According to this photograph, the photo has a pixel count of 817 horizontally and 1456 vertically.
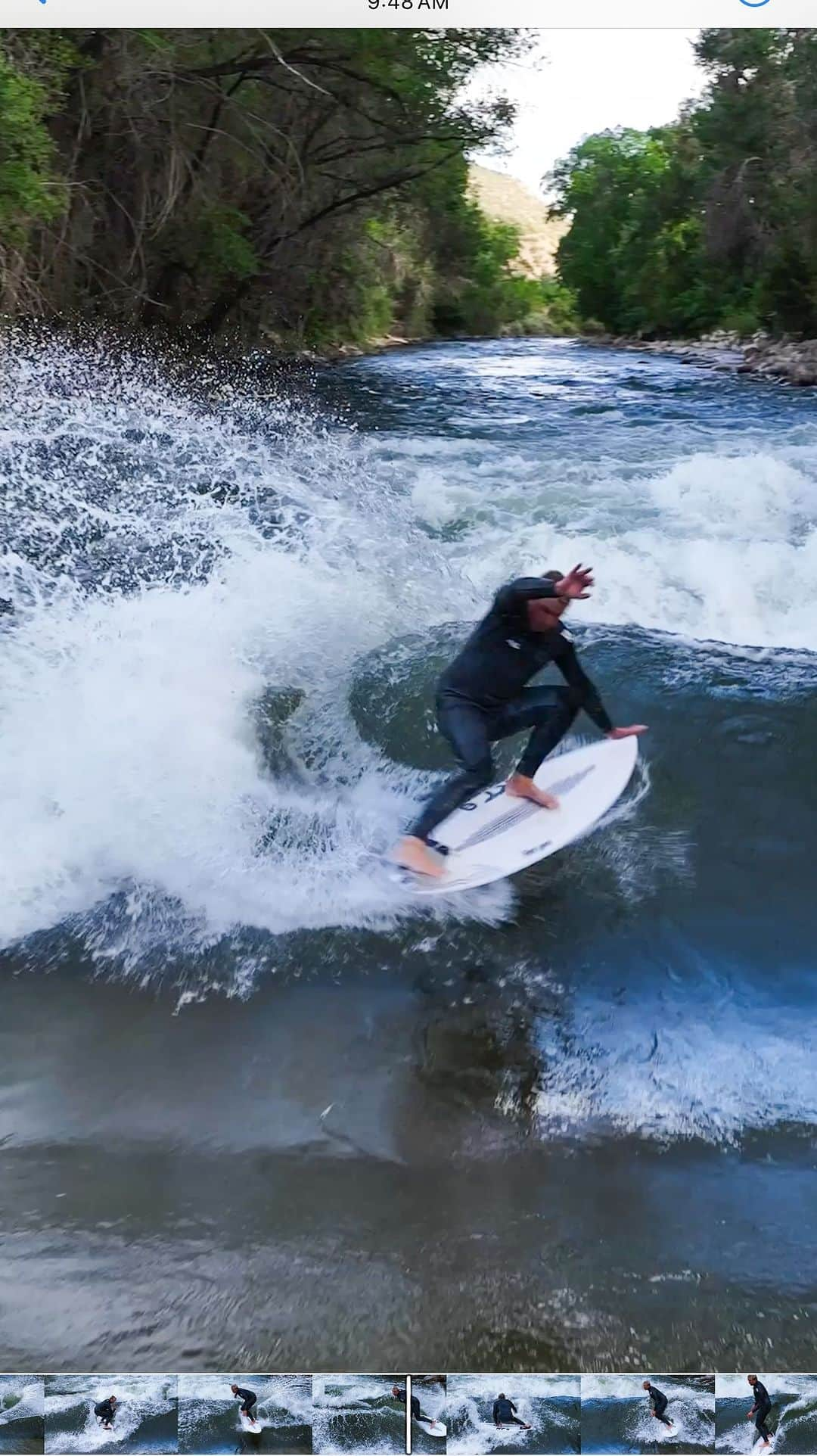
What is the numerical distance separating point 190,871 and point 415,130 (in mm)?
1531

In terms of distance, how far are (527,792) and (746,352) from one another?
3.40 feet

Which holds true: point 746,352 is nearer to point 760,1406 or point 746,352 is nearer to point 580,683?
point 580,683

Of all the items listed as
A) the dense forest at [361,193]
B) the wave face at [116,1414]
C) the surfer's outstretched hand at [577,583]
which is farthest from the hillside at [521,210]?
the wave face at [116,1414]

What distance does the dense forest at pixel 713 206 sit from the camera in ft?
6.27

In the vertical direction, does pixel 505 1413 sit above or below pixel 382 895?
below

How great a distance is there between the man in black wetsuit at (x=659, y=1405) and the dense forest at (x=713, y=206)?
1.97m

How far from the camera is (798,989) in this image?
6.07ft

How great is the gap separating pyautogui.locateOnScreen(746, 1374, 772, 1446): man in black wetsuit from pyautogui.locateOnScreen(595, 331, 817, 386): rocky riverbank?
6.05ft

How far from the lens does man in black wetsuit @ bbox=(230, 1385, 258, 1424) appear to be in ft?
5.52

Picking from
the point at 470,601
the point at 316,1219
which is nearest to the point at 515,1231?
the point at 316,1219

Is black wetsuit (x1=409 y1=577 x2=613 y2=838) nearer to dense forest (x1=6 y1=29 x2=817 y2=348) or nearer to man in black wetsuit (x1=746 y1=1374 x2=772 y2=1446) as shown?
dense forest (x1=6 y1=29 x2=817 y2=348)

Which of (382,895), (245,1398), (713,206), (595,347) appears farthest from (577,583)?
(245,1398)

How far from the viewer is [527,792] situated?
197 cm

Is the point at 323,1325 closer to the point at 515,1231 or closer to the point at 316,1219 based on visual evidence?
the point at 316,1219
